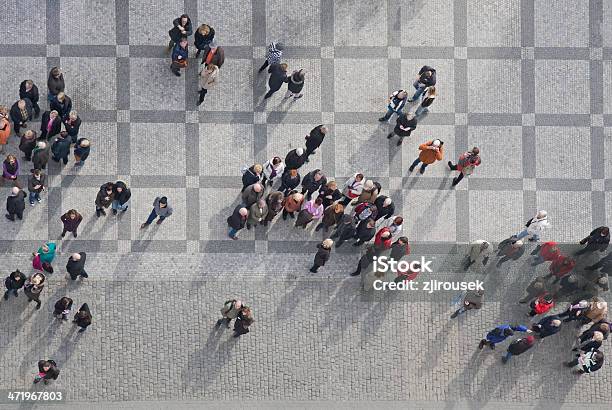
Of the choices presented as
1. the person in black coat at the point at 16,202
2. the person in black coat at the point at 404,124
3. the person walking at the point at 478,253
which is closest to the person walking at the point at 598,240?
the person walking at the point at 478,253

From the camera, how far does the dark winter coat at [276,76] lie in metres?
20.5

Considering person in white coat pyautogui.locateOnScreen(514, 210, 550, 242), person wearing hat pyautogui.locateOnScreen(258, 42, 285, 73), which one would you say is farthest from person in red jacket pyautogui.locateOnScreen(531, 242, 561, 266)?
person wearing hat pyautogui.locateOnScreen(258, 42, 285, 73)

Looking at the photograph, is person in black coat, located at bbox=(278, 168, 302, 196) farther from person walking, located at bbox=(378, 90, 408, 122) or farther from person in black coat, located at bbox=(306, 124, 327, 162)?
person walking, located at bbox=(378, 90, 408, 122)

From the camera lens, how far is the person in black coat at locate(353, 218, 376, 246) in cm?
1952

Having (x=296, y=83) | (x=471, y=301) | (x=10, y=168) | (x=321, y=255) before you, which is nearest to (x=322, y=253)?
(x=321, y=255)

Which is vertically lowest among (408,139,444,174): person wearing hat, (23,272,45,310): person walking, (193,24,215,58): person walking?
(23,272,45,310): person walking

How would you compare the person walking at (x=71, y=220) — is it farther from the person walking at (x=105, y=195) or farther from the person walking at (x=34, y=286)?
the person walking at (x=34, y=286)

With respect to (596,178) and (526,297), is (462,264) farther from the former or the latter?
(596,178)

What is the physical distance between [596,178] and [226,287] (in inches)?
381

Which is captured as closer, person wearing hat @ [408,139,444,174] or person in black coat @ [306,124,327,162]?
person in black coat @ [306,124,327,162]

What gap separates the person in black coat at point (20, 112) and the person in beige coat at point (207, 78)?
4.04 metres

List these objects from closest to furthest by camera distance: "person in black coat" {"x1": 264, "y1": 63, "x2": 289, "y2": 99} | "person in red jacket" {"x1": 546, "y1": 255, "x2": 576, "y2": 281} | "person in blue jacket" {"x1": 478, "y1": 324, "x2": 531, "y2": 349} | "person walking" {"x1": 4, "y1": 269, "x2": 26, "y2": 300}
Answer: "person walking" {"x1": 4, "y1": 269, "x2": 26, "y2": 300}
"person in blue jacket" {"x1": 478, "y1": 324, "x2": 531, "y2": 349}
"person in red jacket" {"x1": 546, "y1": 255, "x2": 576, "y2": 281}
"person in black coat" {"x1": 264, "y1": 63, "x2": 289, "y2": 99}

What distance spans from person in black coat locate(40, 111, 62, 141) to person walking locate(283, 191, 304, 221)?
5.51 m

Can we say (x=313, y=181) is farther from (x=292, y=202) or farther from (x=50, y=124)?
(x=50, y=124)
